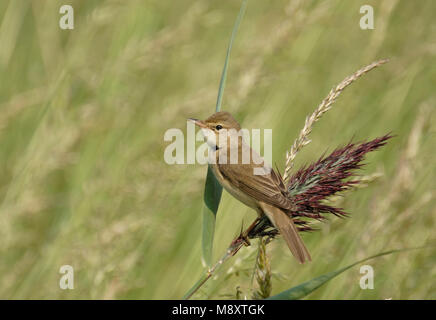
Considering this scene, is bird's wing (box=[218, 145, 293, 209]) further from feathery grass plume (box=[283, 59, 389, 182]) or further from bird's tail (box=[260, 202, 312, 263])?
feathery grass plume (box=[283, 59, 389, 182])

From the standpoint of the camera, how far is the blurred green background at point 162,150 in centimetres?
304

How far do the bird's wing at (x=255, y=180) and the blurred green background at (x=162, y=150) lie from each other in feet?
0.90

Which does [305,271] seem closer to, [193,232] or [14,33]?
[193,232]

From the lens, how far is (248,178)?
3.08 metres

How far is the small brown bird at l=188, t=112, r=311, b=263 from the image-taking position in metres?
2.54

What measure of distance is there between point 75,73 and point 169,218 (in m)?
1.15
